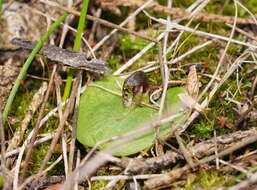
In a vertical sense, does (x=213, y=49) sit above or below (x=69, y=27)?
below

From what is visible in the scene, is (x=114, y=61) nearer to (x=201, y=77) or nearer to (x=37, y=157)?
(x=201, y=77)

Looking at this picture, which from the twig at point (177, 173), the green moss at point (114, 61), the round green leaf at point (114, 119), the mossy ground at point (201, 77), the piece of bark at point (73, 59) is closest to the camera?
the twig at point (177, 173)

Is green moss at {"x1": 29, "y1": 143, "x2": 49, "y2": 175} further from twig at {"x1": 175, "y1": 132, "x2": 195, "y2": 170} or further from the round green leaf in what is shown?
twig at {"x1": 175, "y1": 132, "x2": 195, "y2": 170}

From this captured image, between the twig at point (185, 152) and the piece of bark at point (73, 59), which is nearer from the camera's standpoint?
the twig at point (185, 152)

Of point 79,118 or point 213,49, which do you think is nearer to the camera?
point 79,118

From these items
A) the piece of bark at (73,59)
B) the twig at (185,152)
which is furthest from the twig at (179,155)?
the piece of bark at (73,59)

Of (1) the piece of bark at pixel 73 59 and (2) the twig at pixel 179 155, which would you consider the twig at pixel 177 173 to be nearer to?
(2) the twig at pixel 179 155

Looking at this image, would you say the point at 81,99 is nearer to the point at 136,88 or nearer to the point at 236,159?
the point at 136,88

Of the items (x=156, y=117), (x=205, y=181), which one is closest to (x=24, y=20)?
(x=156, y=117)

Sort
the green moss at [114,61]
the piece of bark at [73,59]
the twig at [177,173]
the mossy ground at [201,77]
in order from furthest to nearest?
the green moss at [114,61] < the piece of bark at [73,59] < the mossy ground at [201,77] < the twig at [177,173]
